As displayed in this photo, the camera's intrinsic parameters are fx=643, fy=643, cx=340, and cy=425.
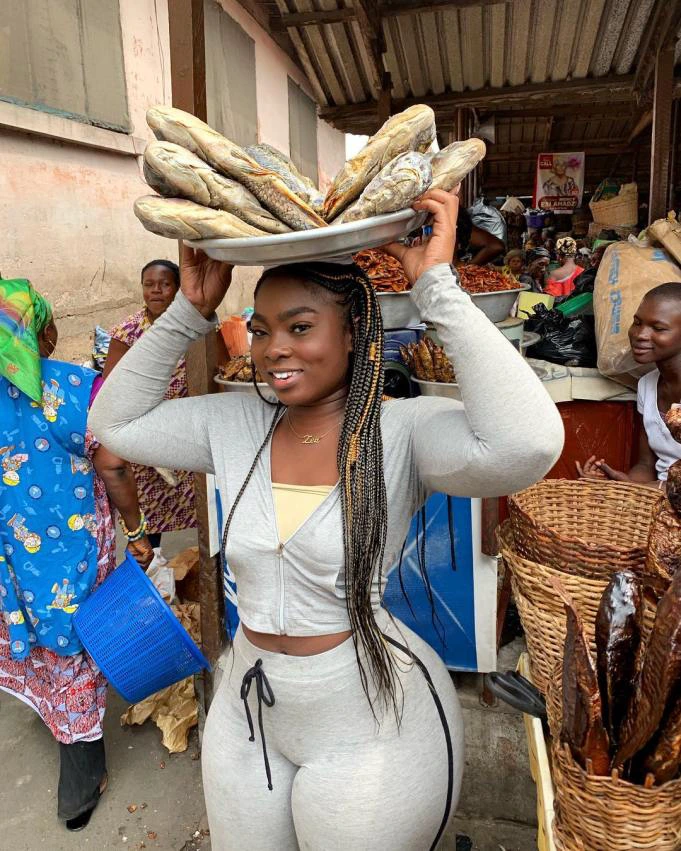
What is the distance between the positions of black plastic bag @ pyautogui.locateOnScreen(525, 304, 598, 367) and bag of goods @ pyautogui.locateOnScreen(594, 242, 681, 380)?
147 mm

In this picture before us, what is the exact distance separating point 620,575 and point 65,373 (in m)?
1.91

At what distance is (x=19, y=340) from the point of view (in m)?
2.14

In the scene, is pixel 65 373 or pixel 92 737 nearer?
pixel 65 373

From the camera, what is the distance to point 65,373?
2271mm

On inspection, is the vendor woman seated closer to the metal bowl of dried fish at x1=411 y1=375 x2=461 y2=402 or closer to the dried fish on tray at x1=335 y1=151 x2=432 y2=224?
the metal bowl of dried fish at x1=411 y1=375 x2=461 y2=402

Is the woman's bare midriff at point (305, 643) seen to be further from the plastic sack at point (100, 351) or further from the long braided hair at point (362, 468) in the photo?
the plastic sack at point (100, 351)

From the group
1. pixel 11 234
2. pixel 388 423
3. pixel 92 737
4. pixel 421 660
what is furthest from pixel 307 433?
pixel 11 234

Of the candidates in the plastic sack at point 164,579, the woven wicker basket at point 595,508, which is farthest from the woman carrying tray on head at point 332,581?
the plastic sack at point 164,579

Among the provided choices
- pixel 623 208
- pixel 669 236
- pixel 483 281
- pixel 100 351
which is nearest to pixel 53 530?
pixel 100 351

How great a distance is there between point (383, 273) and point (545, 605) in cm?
210

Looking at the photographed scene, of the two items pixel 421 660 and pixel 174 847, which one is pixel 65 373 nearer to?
pixel 421 660

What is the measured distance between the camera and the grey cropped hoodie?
44.3 inches

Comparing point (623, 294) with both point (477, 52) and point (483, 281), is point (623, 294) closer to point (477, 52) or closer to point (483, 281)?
point (483, 281)

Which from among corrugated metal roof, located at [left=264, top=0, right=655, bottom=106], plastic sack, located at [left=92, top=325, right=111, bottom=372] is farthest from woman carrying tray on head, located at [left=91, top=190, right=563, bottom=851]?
corrugated metal roof, located at [left=264, top=0, right=655, bottom=106]
